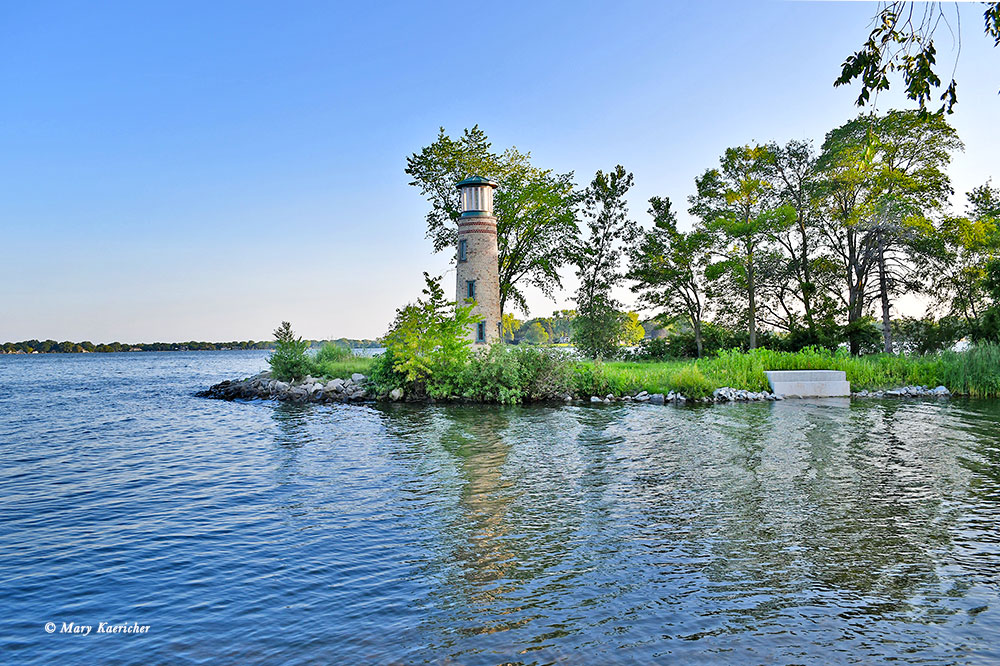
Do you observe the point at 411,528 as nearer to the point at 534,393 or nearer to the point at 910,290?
the point at 534,393

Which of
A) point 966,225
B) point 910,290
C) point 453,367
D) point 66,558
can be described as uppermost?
point 966,225

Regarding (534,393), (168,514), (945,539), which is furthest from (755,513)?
(534,393)

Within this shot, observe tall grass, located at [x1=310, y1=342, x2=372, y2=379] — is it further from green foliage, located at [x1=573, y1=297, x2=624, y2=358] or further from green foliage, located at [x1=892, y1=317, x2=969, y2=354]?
green foliage, located at [x1=892, y1=317, x2=969, y2=354]

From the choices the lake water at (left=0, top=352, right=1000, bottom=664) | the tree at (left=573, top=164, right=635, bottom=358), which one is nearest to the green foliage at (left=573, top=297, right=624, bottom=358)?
the tree at (left=573, top=164, right=635, bottom=358)

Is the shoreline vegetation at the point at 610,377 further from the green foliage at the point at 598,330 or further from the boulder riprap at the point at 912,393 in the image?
the green foliage at the point at 598,330

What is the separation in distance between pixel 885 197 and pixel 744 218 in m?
6.99

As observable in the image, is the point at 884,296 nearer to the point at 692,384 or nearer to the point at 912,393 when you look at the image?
the point at 912,393

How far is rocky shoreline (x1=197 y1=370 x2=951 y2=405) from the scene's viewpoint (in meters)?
23.3

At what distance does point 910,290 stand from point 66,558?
36.1m

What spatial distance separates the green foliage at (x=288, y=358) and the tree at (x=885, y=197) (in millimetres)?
28195

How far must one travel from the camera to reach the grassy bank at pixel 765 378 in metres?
23.3

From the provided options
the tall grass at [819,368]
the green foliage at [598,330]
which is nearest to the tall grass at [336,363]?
the tall grass at [819,368]

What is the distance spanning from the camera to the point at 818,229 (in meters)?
33.5

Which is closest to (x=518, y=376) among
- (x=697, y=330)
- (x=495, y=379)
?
(x=495, y=379)
